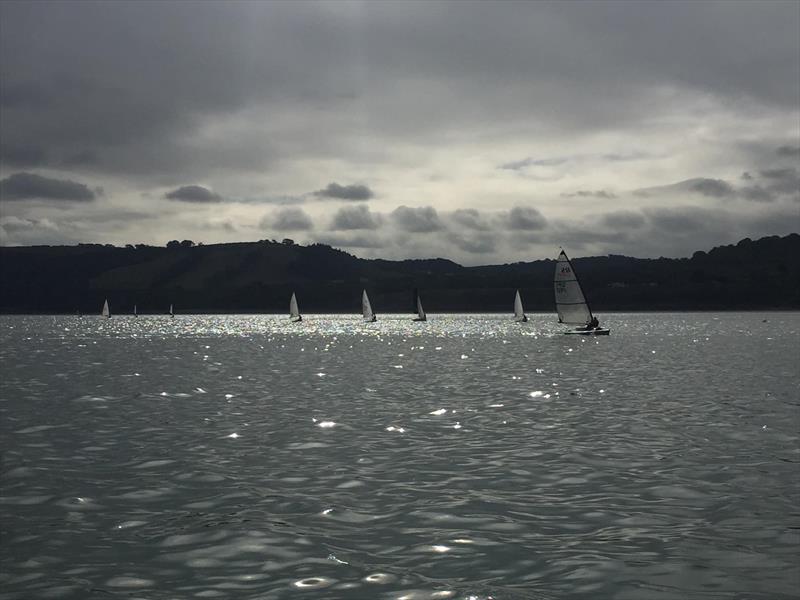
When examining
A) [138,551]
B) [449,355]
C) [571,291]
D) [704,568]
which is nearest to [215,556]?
[138,551]

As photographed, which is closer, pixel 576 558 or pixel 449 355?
pixel 576 558

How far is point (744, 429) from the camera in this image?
27688mm

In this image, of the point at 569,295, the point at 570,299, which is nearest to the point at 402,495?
the point at 569,295

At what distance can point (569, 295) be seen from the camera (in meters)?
105

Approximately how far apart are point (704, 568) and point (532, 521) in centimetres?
363

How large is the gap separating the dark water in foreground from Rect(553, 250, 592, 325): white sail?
61143mm

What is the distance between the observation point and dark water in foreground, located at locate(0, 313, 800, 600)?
1207 cm

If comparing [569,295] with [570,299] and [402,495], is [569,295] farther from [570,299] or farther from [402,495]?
[402,495]

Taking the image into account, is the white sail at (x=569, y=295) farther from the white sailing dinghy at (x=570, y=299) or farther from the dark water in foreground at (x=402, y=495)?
the dark water in foreground at (x=402, y=495)

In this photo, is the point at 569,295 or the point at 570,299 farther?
the point at 570,299

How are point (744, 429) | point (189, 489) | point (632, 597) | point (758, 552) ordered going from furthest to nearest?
point (744, 429) < point (189, 489) < point (758, 552) < point (632, 597)

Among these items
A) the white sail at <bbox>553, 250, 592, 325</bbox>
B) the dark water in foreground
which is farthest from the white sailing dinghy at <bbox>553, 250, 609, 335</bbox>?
the dark water in foreground

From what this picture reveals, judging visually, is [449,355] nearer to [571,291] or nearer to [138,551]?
[571,291]

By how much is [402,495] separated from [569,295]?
294ft
